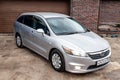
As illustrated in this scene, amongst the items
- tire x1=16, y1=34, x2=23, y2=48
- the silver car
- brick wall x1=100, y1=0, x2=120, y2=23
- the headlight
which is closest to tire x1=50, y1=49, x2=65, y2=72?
the silver car

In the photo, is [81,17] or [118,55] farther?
[81,17]

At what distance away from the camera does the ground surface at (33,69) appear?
5215 millimetres

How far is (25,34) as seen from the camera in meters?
7.20

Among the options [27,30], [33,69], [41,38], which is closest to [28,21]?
[27,30]

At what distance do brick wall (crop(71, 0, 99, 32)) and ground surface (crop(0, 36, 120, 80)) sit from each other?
3394 mm

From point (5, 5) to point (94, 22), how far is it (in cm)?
523

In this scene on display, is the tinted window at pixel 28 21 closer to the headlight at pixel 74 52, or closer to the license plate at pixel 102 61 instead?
the headlight at pixel 74 52

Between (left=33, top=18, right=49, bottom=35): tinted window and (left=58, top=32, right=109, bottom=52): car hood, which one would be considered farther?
(left=33, top=18, right=49, bottom=35): tinted window

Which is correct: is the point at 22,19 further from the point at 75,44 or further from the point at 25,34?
the point at 75,44

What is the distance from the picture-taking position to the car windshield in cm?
597

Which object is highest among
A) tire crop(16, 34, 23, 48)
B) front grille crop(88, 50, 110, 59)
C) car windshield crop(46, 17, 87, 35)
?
car windshield crop(46, 17, 87, 35)

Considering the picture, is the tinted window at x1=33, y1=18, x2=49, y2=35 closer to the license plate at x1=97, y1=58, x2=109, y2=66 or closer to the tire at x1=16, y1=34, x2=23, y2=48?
the tire at x1=16, y1=34, x2=23, y2=48

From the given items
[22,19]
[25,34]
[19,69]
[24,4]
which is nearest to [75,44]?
[19,69]

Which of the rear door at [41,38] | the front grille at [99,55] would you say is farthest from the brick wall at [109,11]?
the front grille at [99,55]
